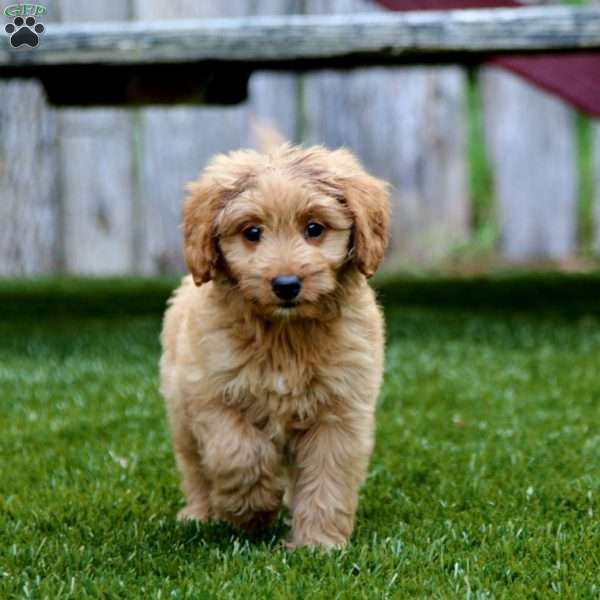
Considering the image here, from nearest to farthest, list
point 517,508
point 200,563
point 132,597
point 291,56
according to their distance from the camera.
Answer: point 132,597 < point 200,563 < point 517,508 < point 291,56

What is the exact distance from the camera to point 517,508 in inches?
137

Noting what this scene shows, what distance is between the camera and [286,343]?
3.25 metres

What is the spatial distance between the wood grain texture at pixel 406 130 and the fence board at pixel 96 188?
1411 millimetres

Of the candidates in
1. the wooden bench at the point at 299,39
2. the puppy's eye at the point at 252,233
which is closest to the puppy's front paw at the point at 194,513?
the puppy's eye at the point at 252,233

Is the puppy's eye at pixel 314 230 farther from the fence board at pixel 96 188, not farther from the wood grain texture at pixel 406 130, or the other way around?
the wood grain texture at pixel 406 130

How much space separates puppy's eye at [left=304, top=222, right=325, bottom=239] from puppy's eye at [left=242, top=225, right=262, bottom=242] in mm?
124

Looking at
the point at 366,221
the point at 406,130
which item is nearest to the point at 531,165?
the point at 406,130

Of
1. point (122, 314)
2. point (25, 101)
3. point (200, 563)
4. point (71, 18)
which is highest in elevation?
point (71, 18)

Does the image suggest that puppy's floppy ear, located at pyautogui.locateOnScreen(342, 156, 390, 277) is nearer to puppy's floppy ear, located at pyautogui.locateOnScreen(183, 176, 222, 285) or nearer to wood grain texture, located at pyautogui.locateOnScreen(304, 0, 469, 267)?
puppy's floppy ear, located at pyautogui.locateOnScreen(183, 176, 222, 285)

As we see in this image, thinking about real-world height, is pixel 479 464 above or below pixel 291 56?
below

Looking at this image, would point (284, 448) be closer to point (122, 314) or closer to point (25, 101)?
point (122, 314)

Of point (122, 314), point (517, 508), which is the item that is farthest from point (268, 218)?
point (122, 314)

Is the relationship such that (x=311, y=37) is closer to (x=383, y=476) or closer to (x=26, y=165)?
(x=383, y=476)

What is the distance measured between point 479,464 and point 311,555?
114 cm
